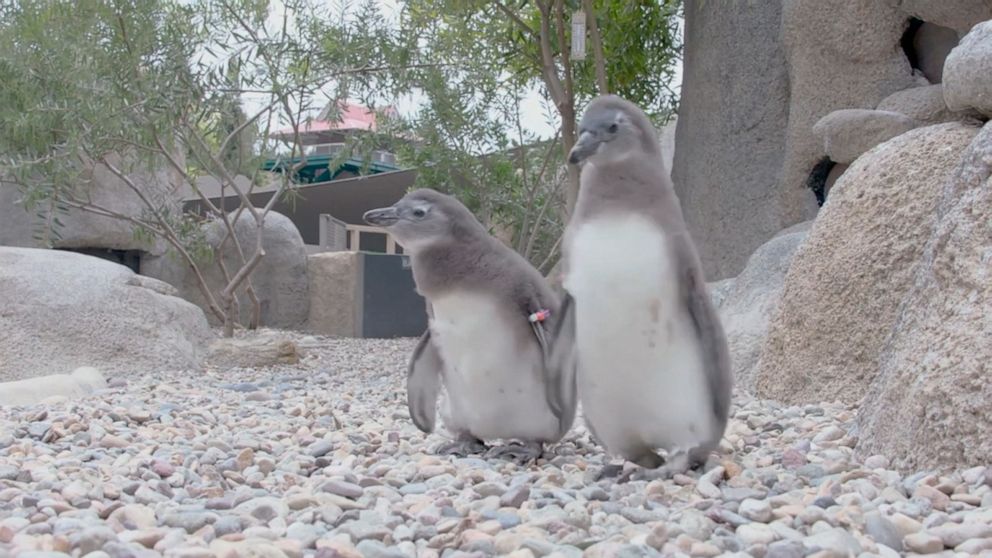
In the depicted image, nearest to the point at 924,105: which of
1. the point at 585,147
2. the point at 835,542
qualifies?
the point at 585,147

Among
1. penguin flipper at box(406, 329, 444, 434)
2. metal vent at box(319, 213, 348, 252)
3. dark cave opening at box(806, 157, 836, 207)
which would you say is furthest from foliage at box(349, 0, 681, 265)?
penguin flipper at box(406, 329, 444, 434)

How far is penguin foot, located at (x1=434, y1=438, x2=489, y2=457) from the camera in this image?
2623 mm

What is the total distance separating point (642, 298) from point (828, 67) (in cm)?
476

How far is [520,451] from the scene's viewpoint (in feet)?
8.32

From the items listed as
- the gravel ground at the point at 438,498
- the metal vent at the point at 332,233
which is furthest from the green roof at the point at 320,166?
the gravel ground at the point at 438,498

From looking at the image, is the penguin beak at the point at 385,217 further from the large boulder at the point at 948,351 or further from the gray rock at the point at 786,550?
the gray rock at the point at 786,550

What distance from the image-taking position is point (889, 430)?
2.22m

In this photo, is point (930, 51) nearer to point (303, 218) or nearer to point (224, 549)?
point (224, 549)

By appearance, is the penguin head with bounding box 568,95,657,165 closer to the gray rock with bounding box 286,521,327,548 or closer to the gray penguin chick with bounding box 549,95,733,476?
the gray penguin chick with bounding box 549,95,733,476

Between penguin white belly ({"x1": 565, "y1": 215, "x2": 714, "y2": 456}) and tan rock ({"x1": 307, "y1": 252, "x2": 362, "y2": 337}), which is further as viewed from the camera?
tan rock ({"x1": 307, "y1": 252, "x2": 362, "y2": 337})

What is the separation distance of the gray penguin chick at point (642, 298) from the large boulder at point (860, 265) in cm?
129

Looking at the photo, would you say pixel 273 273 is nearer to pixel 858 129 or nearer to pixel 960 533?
pixel 858 129

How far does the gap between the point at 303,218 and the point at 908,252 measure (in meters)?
9.34

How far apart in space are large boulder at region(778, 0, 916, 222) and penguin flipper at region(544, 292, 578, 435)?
4.33 meters
